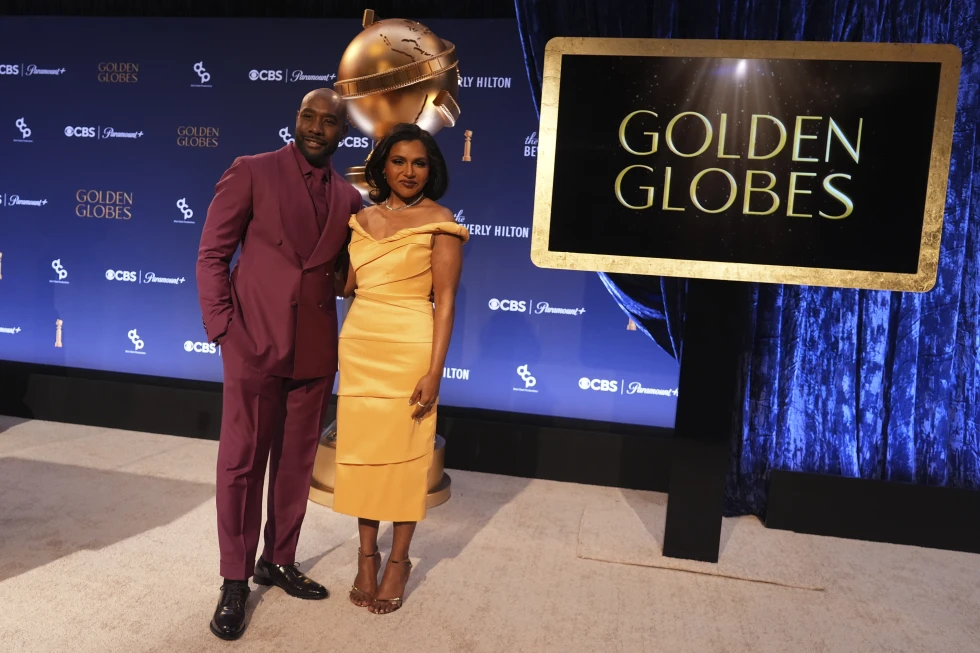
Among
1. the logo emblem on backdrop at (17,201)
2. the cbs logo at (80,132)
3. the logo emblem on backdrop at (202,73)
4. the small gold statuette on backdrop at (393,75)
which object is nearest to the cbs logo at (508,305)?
the small gold statuette on backdrop at (393,75)

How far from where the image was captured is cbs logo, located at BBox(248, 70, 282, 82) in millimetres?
4578

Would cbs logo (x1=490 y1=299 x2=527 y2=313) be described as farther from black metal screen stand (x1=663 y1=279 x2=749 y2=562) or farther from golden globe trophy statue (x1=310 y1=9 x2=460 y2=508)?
black metal screen stand (x1=663 y1=279 x2=749 y2=562)

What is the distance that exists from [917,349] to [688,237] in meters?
1.58

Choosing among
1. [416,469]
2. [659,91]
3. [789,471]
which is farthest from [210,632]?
[789,471]

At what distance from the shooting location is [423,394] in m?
2.44

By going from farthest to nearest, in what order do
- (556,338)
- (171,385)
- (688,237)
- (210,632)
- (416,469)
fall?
(171,385) < (556,338) < (688,237) < (416,469) < (210,632)

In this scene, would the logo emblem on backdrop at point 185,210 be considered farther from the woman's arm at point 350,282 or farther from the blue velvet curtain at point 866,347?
the blue velvet curtain at point 866,347

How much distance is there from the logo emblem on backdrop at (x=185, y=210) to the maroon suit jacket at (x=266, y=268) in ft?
8.49

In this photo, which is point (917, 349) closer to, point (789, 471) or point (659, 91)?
point (789, 471)

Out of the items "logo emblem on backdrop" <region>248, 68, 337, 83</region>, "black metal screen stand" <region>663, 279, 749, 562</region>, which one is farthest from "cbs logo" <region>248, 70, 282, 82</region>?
"black metal screen stand" <region>663, 279, 749, 562</region>

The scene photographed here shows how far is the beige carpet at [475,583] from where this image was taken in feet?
7.84

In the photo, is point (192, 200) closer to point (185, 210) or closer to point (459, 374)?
point (185, 210)

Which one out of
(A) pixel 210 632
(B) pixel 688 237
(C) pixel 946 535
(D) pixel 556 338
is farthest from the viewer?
(D) pixel 556 338

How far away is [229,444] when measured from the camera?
7.85ft
